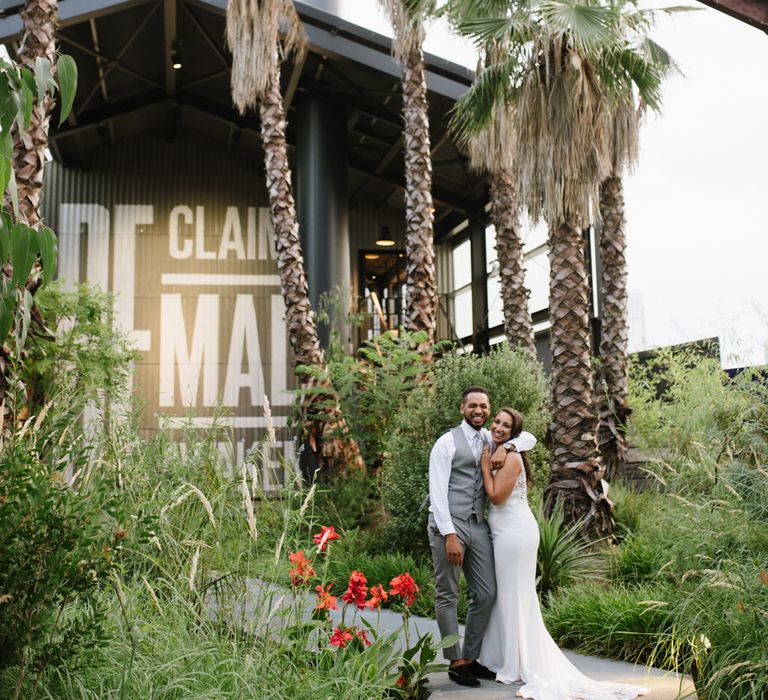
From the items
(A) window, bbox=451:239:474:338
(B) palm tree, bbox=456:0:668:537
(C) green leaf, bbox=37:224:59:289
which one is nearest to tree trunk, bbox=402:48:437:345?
(B) palm tree, bbox=456:0:668:537

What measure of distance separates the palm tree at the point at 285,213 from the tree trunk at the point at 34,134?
201 inches

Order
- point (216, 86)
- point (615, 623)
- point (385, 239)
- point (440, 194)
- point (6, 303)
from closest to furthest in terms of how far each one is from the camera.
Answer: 1. point (6, 303)
2. point (615, 623)
3. point (216, 86)
4. point (440, 194)
5. point (385, 239)

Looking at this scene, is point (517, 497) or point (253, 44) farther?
point (253, 44)

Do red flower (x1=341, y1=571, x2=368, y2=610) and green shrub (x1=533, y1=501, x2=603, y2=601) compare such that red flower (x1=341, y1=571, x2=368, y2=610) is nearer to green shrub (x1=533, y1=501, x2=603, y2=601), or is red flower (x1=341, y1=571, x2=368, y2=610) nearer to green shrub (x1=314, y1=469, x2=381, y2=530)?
green shrub (x1=533, y1=501, x2=603, y2=601)

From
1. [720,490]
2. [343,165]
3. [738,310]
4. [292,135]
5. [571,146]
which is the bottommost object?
[720,490]

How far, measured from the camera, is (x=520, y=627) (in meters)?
5.13

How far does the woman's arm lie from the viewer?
5.33 m

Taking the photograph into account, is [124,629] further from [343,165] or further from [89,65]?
[89,65]

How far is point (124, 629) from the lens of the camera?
412cm

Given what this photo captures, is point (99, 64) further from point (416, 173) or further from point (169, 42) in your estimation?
point (416, 173)

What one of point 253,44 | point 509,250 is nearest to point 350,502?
point 509,250

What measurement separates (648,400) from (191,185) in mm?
13268

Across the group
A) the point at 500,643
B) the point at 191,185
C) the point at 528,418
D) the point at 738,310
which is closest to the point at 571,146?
the point at 528,418

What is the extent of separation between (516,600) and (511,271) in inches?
357
